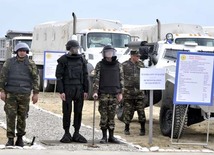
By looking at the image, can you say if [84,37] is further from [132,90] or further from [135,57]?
[132,90]

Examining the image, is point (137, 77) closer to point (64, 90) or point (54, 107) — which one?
point (64, 90)

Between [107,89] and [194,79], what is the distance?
162 centimetres

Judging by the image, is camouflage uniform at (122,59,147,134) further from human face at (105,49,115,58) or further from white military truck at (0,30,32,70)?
white military truck at (0,30,32,70)

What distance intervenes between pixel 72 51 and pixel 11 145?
2.03 meters

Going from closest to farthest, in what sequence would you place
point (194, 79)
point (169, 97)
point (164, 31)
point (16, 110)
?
point (16, 110)
point (194, 79)
point (169, 97)
point (164, 31)

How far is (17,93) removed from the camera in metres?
10.5

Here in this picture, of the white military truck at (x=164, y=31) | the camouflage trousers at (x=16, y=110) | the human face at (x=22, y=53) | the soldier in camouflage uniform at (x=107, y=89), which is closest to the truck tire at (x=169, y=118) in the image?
the soldier in camouflage uniform at (x=107, y=89)

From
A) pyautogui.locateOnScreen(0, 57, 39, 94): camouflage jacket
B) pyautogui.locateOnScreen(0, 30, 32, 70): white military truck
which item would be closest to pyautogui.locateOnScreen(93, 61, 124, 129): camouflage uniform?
pyautogui.locateOnScreen(0, 57, 39, 94): camouflage jacket

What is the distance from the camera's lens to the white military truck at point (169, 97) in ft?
41.2

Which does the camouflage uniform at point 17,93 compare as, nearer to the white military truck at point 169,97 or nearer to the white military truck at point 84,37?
the white military truck at point 169,97

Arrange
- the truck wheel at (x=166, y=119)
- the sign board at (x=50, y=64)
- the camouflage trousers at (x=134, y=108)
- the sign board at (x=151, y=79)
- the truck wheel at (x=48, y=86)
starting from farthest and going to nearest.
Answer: the truck wheel at (x=48, y=86)
the sign board at (x=50, y=64)
the camouflage trousers at (x=134, y=108)
the truck wheel at (x=166, y=119)
the sign board at (x=151, y=79)

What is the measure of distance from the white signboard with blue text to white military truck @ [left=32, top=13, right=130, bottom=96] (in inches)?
310

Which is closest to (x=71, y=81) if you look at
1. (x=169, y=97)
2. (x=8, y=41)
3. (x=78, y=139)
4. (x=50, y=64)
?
(x=78, y=139)

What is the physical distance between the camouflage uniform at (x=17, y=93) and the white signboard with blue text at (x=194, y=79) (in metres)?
2.72
